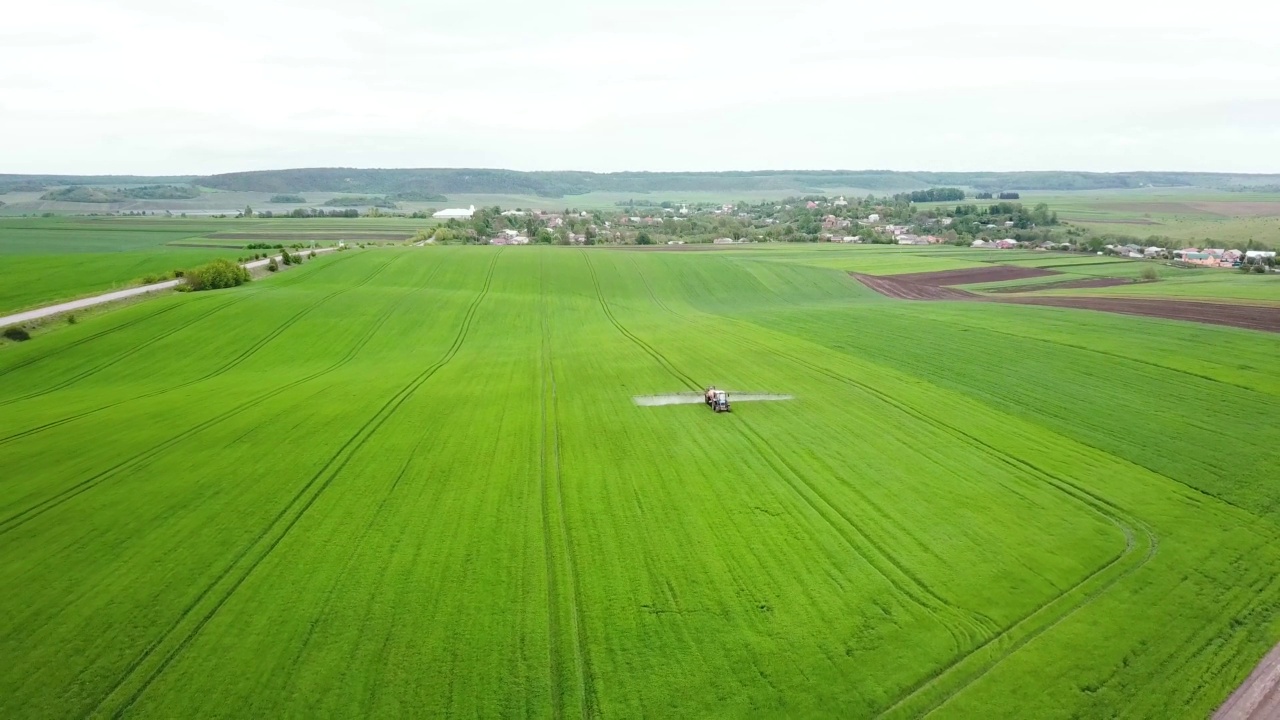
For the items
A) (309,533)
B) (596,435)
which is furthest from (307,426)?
(596,435)

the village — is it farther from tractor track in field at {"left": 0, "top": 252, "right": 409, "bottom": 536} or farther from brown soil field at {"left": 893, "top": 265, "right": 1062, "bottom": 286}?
tractor track in field at {"left": 0, "top": 252, "right": 409, "bottom": 536}

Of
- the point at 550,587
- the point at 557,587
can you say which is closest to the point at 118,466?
the point at 550,587

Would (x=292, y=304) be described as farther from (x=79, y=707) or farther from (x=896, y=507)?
(x=896, y=507)

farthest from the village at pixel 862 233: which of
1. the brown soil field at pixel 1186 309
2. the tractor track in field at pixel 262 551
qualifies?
the tractor track in field at pixel 262 551

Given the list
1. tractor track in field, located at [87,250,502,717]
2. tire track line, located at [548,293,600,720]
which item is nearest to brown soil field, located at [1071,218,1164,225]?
tractor track in field, located at [87,250,502,717]

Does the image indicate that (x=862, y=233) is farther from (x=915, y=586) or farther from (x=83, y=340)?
(x=915, y=586)

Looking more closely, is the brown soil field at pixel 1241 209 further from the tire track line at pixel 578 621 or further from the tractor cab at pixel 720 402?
the tire track line at pixel 578 621
